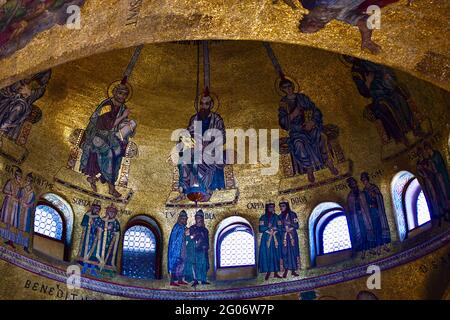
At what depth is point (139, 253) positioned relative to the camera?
54.4 feet

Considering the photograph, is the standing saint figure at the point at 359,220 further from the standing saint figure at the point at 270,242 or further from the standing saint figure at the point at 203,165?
the standing saint figure at the point at 203,165

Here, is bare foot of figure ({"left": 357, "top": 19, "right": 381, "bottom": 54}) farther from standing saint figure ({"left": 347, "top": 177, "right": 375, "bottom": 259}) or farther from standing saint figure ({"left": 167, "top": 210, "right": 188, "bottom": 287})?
standing saint figure ({"left": 167, "top": 210, "right": 188, "bottom": 287})

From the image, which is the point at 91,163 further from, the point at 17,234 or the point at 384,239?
the point at 384,239

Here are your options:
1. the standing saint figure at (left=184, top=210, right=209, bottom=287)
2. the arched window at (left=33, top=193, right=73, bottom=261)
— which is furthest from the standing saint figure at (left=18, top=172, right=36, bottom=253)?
the standing saint figure at (left=184, top=210, right=209, bottom=287)

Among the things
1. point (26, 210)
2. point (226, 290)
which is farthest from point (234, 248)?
point (26, 210)

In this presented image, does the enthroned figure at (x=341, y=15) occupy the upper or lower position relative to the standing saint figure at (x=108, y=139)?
lower

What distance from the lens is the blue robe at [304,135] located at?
1644cm

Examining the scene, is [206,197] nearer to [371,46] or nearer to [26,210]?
[26,210]

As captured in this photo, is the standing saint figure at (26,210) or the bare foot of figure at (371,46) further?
the standing saint figure at (26,210)

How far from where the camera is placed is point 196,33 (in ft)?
38.0

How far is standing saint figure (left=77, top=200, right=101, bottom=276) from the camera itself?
1588cm

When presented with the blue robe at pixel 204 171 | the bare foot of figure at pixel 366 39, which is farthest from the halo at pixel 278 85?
the bare foot of figure at pixel 366 39

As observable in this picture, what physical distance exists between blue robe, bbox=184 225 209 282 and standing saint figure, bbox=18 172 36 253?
10.8ft

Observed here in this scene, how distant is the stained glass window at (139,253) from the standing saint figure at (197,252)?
0.74 m
